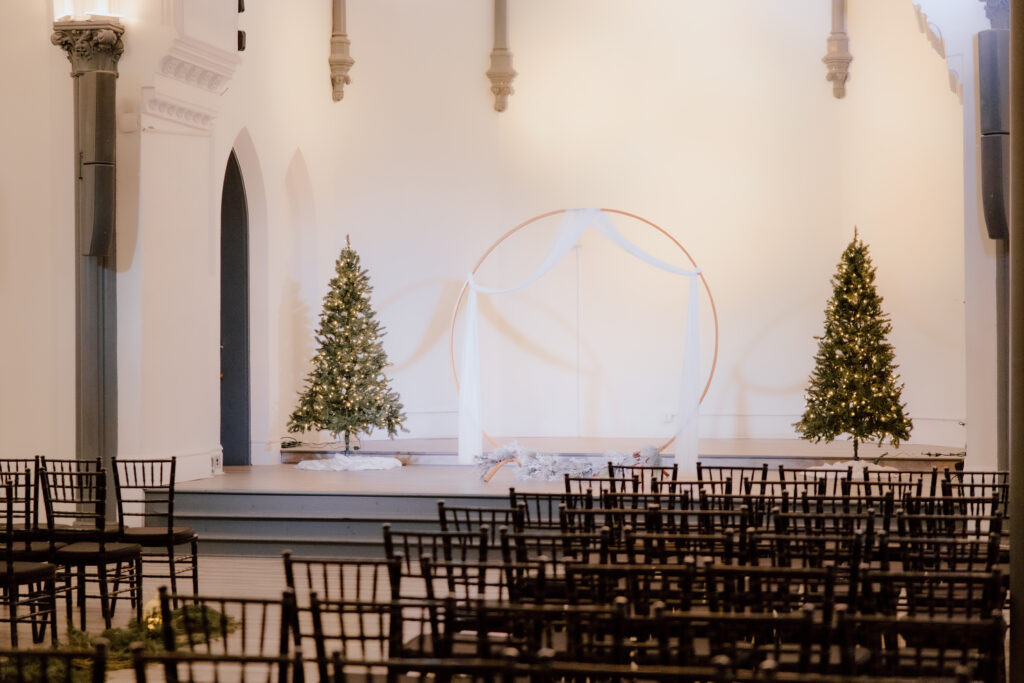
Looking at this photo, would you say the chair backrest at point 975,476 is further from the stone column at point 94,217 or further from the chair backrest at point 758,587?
the stone column at point 94,217

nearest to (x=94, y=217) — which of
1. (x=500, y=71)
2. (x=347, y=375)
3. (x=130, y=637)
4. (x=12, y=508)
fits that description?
(x=12, y=508)

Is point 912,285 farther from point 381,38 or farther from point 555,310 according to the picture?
point 381,38

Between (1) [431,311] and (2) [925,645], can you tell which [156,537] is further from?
(1) [431,311]

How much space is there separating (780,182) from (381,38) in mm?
5356

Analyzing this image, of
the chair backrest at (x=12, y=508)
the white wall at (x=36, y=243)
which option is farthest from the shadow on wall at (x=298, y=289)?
the chair backrest at (x=12, y=508)

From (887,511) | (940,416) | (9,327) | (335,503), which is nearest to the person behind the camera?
(887,511)

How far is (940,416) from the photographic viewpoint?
13578mm

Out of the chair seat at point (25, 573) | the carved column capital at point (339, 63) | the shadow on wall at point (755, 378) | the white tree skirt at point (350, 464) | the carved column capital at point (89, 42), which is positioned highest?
the carved column capital at point (339, 63)

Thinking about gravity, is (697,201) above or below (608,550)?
above

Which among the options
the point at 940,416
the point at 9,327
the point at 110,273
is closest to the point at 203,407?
the point at 110,273

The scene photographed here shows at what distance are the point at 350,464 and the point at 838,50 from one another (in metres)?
7.90

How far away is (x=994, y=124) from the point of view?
8.09 metres

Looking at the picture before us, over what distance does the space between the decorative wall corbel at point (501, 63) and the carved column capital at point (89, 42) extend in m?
6.83

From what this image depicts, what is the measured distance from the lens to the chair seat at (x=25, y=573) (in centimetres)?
Answer: 562
